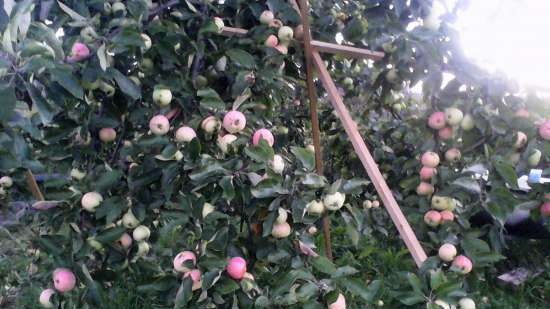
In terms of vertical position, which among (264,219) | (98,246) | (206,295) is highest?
(264,219)

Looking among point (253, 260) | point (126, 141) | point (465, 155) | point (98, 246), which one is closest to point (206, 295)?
point (253, 260)

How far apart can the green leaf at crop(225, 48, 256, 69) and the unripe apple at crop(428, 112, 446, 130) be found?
0.52 metres

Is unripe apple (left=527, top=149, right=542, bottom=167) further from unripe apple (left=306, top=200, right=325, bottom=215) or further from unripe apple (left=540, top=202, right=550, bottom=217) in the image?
unripe apple (left=306, top=200, right=325, bottom=215)

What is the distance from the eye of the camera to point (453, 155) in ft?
4.75

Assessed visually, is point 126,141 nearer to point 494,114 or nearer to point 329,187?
point 329,187

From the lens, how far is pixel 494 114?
4.57 ft

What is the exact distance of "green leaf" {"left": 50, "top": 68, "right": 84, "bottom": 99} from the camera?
989 mm

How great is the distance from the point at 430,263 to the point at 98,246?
79 centimetres

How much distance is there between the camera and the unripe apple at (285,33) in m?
1.52

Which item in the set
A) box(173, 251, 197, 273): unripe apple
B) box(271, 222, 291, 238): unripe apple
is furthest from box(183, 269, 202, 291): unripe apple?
box(271, 222, 291, 238): unripe apple

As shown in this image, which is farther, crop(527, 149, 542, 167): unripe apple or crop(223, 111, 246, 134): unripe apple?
crop(527, 149, 542, 167): unripe apple

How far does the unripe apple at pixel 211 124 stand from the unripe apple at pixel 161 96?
0.37 ft

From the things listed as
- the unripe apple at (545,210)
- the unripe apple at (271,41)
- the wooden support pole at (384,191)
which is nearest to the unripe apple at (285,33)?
the unripe apple at (271,41)

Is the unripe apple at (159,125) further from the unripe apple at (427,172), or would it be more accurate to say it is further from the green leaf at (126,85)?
the unripe apple at (427,172)
